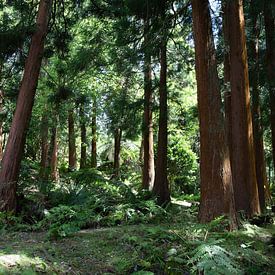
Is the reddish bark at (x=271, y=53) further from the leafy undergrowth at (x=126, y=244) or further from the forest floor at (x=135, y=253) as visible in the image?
the forest floor at (x=135, y=253)

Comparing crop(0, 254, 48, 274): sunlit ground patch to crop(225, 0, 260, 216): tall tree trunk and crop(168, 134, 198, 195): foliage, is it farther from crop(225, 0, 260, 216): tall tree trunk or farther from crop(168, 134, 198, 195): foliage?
crop(168, 134, 198, 195): foliage

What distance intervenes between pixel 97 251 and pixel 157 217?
3346 mm

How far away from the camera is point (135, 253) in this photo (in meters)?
5.20

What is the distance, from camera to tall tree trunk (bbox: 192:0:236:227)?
688cm

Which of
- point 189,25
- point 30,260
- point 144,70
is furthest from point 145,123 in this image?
point 30,260

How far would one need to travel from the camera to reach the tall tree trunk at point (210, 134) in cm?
688

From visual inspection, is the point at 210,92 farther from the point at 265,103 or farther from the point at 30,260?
the point at 265,103

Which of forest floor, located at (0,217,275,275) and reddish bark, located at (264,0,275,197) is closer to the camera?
forest floor, located at (0,217,275,275)

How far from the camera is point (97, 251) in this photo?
5508 millimetres

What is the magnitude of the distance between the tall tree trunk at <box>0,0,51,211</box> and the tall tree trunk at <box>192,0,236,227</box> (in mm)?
4544

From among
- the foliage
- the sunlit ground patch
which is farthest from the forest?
the foliage

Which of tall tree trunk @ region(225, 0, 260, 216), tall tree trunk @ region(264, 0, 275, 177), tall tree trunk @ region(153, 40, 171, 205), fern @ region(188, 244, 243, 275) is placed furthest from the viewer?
tall tree trunk @ region(153, 40, 171, 205)

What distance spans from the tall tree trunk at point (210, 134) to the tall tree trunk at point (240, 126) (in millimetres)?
1681

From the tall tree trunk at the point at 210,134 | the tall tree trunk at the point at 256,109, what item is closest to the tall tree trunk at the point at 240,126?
the tall tree trunk at the point at 210,134
